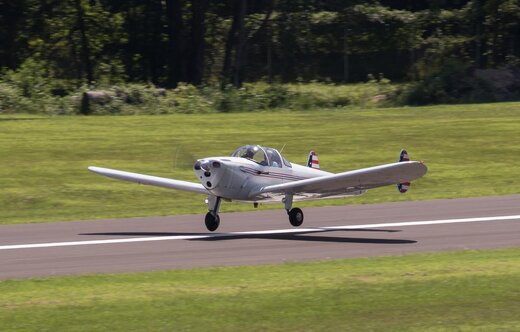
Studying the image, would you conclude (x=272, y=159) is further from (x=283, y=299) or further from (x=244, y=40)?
→ (x=244, y=40)

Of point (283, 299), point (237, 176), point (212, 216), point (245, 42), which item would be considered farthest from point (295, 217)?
point (245, 42)

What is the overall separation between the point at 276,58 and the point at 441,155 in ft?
68.4

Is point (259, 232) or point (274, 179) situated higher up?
point (274, 179)

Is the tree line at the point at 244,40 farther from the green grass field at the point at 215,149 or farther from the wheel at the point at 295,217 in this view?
the wheel at the point at 295,217

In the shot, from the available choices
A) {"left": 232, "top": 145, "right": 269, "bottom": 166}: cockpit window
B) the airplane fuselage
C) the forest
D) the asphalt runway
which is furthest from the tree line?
the airplane fuselage

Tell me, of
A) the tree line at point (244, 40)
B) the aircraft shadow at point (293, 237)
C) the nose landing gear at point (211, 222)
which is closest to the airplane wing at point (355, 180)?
the aircraft shadow at point (293, 237)

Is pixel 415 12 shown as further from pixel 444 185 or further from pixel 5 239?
pixel 5 239

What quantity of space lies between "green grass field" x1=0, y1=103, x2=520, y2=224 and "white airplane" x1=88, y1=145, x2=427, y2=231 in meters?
0.94

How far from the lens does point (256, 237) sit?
18812 mm

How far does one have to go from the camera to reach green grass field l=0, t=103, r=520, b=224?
24375 mm

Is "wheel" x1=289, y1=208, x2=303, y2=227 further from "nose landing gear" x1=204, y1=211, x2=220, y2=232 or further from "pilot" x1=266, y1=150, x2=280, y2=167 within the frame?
"nose landing gear" x1=204, y1=211, x2=220, y2=232

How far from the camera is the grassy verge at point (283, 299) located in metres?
11.6

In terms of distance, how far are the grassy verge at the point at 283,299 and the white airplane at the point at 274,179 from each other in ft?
11.0

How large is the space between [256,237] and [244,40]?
3018 centimetres
